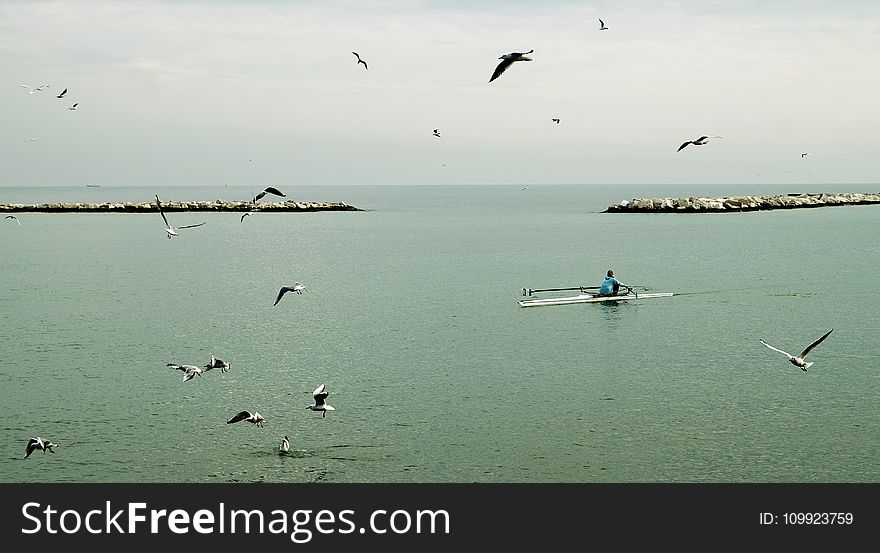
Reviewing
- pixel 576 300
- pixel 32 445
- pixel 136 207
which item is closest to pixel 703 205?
pixel 136 207

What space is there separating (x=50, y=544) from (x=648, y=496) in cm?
1352

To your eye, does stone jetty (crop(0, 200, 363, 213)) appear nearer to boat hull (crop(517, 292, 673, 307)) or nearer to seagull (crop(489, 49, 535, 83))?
boat hull (crop(517, 292, 673, 307))

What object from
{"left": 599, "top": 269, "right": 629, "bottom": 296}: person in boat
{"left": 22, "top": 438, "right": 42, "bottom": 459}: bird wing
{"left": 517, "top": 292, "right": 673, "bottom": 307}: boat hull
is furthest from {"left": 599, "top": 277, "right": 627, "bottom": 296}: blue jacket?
{"left": 22, "top": 438, "right": 42, "bottom": 459}: bird wing

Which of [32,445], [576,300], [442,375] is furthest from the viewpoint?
[576,300]

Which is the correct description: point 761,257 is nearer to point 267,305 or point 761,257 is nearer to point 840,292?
point 840,292

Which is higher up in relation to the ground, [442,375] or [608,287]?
[608,287]

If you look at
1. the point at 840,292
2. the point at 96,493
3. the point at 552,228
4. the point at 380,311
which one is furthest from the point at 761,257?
the point at 96,493

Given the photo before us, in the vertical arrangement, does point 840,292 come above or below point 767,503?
above

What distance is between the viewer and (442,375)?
35.3 m

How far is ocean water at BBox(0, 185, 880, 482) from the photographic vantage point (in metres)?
24.8

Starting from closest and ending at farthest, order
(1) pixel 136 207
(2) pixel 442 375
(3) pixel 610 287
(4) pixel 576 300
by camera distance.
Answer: (2) pixel 442 375 → (3) pixel 610 287 → (4) pixel 576 300 → (1) pixel 136 207

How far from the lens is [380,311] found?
53750 mm

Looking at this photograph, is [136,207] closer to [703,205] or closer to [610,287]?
[703,205]

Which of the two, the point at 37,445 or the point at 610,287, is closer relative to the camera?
the point at 37,445
